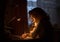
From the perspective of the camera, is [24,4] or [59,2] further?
[59,2]

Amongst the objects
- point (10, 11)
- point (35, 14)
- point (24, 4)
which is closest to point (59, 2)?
point (24, 4)

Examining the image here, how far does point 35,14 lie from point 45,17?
93 millimetres

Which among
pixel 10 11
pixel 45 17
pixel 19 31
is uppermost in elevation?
pixel 10 11

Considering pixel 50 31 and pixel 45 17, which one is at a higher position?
pixel 45 17

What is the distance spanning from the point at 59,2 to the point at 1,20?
5.32 meters

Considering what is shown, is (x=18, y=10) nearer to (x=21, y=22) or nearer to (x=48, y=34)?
(x=21, y=22)

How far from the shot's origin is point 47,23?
135 cm

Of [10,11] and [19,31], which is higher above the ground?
[10,11]

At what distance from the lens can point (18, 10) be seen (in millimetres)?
2414

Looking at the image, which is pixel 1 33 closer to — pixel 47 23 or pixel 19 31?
pixel 47 23

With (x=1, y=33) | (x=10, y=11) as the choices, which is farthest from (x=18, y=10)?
(x=1, y=33)

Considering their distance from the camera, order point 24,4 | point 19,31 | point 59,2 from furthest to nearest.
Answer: point 59,2 < point 24,4 < point 19,31

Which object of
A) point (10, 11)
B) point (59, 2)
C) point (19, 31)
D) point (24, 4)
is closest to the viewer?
point (10, 11)

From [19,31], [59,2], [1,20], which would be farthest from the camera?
[59,2]
